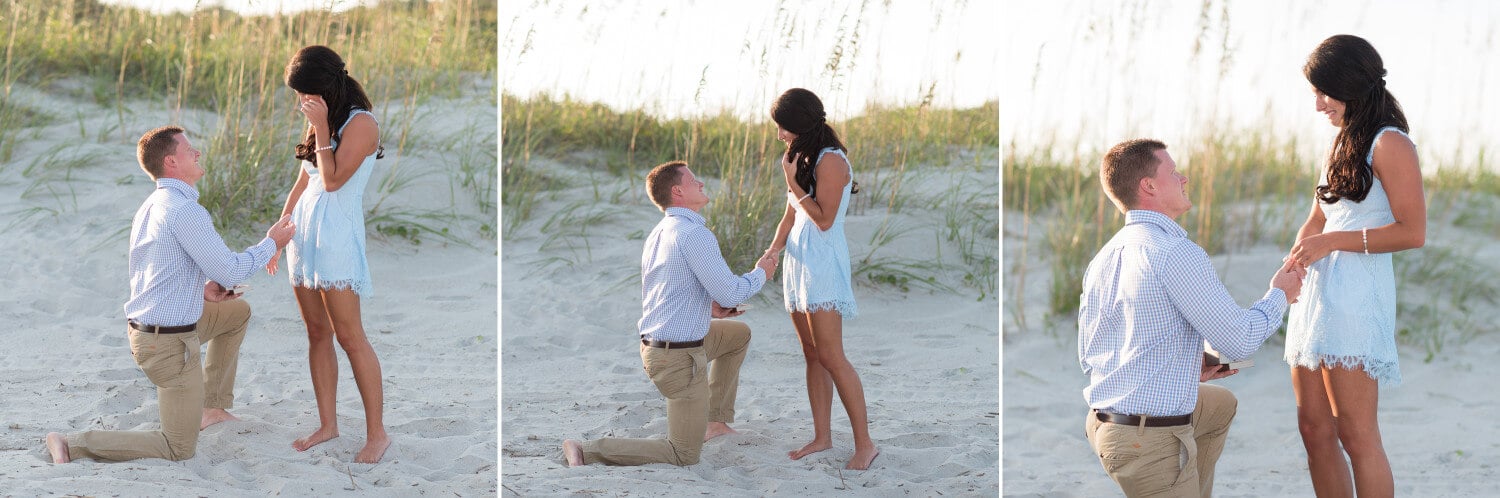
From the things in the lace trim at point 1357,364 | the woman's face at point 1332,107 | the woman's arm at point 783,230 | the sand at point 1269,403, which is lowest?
the sand at point 1269,403

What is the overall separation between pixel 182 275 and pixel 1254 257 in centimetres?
501

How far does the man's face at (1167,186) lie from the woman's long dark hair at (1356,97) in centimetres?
47

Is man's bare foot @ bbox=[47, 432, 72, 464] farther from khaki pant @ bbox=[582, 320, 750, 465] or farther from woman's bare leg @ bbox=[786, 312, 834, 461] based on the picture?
woman's bare leg @ bbox=[786, 312, 834, 461]

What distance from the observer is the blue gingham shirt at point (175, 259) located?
3789mm

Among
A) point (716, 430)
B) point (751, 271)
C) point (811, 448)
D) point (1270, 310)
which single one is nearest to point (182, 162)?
point (751, 271)

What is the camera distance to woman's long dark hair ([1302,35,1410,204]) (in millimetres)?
2934

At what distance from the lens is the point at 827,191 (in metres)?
3.86

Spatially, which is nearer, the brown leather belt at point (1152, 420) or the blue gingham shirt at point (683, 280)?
the brown leather belt at point (1152, 420)

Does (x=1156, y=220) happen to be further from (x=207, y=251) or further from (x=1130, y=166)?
(x=207, y=251)

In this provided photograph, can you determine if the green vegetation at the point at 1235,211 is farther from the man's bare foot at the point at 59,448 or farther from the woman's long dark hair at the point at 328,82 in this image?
the man's bare foot at the point at 59,448

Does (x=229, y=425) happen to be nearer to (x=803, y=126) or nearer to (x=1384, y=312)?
(x=803, y=126)

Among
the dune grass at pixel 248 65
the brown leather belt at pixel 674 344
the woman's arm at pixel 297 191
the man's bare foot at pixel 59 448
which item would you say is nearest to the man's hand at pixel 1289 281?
the brown leather belt at pixel 674 344

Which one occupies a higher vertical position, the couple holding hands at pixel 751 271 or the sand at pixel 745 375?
the couple holding hands at pixel 751 271

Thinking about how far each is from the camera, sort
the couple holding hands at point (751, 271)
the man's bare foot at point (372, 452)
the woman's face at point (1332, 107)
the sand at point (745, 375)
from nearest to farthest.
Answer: the woman's face at point (1332, 107) → the couple holding hands at point (751, 271) → the man's bare foot at point (372, 452) → the sand at point (745, 375)
